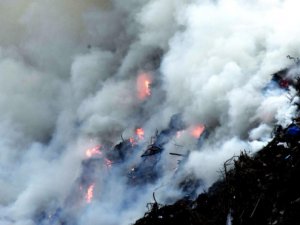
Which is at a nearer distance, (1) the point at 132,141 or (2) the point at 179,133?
(2) the point at 179,133

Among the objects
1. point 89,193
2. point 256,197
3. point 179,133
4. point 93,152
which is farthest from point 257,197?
point 93,152

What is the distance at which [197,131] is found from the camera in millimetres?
33656

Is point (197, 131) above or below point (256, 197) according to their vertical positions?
above

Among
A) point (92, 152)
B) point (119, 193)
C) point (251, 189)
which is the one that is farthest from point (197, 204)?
point (92, 152)

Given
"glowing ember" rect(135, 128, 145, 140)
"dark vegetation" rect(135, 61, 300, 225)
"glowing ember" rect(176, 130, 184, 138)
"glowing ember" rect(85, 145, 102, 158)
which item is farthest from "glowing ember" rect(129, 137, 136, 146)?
"dark vegetation" rect(135, 61, 300, 225)

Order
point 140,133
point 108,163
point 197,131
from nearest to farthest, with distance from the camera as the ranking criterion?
point 197,131
point 140,133
point 108,163

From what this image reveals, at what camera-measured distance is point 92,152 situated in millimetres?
60969

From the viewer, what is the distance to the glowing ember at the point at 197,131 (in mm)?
32862

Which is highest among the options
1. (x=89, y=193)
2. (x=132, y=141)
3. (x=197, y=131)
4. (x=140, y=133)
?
(x=140, y=133)

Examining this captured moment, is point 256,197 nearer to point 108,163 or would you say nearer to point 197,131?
point 197,131

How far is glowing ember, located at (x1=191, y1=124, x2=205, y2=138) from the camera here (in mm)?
32862

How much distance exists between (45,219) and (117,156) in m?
22.9

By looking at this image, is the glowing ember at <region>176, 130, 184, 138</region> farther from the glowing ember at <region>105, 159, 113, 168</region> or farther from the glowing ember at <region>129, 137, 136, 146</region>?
the glowing ember at <region>105, 159, 113, 168</region>

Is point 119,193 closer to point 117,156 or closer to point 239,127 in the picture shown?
point 117,156
